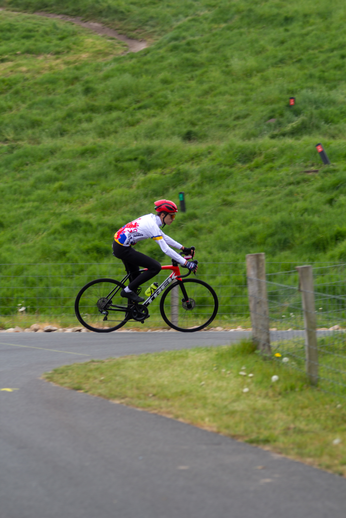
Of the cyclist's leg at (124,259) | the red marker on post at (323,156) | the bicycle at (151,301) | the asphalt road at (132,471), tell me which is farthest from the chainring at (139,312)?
the red marker on post at (323,156)

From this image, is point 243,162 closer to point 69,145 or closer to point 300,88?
point 300,88

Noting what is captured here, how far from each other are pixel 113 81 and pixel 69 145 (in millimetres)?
7379

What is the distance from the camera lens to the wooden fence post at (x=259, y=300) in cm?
678

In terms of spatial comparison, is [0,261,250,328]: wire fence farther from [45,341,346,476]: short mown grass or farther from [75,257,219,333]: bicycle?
[45,341,346,476]: short mown grass

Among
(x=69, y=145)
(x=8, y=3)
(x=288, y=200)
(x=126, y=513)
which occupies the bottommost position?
(x=126, y=513)

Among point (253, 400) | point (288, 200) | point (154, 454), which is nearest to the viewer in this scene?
point (154, 454)

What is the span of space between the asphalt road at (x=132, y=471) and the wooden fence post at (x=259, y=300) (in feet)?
5.97

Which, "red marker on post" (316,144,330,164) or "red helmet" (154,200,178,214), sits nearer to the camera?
"red helmet" (154,200,178,214)

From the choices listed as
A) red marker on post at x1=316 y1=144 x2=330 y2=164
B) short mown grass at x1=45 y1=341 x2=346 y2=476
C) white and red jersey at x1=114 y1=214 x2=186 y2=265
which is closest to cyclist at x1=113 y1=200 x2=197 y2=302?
white and red jersey at x1=114 y1=214 x2=186 y2=265

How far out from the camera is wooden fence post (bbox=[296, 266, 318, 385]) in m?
5.91

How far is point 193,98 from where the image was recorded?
27.3 m

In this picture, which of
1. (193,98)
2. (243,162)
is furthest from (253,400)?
(193,98)

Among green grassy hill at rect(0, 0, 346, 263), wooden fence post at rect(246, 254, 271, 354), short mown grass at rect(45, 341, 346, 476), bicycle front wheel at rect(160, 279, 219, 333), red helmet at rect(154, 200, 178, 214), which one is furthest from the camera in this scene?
green grassy hill at rect(0, 0, 346, 263)

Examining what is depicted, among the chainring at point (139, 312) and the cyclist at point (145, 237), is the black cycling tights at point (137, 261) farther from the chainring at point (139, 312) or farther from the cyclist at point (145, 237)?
the chainring at point (139, 312)
